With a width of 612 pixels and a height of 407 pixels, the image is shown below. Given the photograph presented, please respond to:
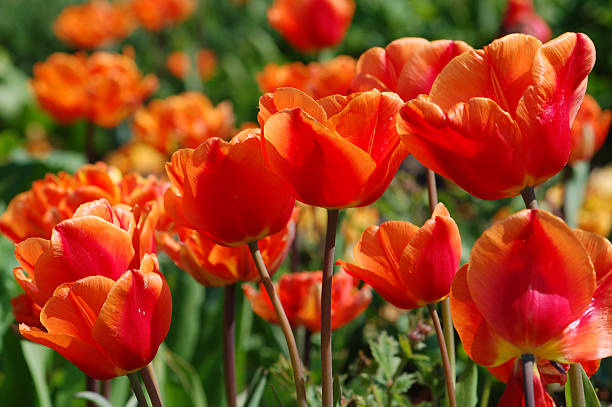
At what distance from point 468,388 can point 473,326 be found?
254 millimetres

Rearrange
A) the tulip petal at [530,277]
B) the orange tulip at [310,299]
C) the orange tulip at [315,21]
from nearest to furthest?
the tulip petal at [530,277], the orange tulip at [310,299], the orange tulip at [315,21]

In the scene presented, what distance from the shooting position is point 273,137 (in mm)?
535

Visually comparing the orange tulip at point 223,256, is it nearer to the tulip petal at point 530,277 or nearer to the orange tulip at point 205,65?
the tulip petal at point 530,277

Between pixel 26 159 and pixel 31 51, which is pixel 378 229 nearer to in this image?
pixel 26 159

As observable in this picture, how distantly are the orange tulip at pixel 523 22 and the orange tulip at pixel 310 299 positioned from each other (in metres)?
1.40

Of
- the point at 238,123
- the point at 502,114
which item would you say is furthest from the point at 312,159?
the point at 238,123

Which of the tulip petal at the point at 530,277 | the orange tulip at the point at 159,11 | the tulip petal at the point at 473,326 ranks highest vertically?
the orange tulip at the point at 159,11

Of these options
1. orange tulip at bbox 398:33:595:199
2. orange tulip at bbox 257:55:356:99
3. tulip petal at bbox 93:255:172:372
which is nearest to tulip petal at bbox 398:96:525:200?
orange tulip at bbox 398:33:595:199

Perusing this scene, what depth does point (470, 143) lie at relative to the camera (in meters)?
0.53

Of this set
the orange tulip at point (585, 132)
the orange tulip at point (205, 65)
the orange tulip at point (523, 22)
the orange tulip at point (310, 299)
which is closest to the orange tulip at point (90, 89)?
the orange tulip at point (523, 22)

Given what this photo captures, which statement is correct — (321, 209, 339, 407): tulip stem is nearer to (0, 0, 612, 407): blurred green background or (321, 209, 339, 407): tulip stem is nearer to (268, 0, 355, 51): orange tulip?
(0, 0, 612, 407): blurred green background

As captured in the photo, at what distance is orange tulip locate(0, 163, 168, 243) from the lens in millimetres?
822

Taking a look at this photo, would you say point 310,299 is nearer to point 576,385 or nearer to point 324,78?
point 576,385

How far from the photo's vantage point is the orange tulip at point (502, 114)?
1.70 ft
